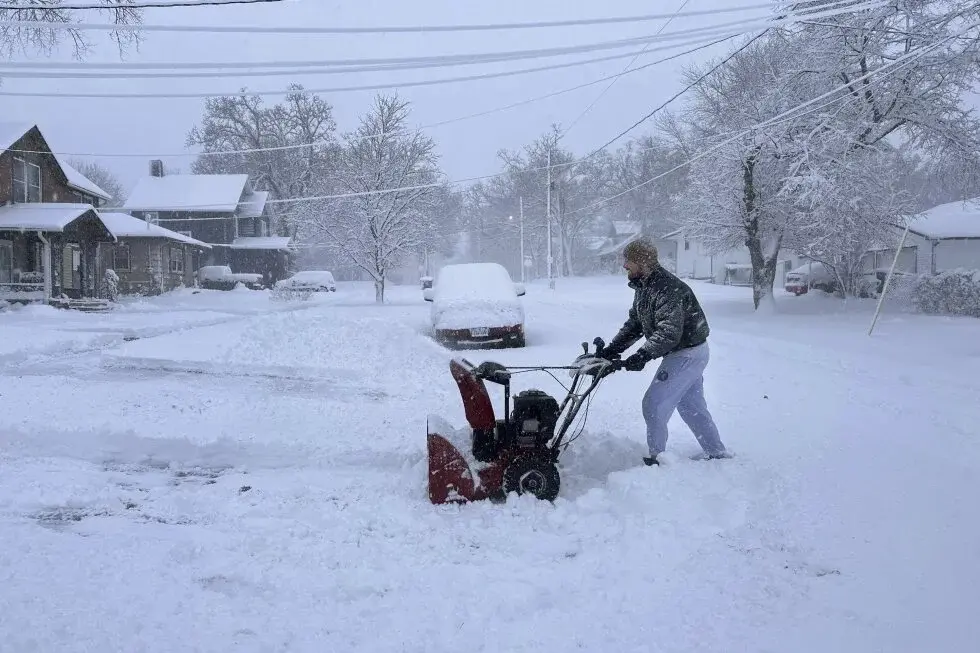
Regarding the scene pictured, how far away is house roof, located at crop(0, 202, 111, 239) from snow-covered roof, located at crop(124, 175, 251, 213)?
1797 cm

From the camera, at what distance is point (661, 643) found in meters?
2.63

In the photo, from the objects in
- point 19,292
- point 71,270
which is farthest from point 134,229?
point 19,292

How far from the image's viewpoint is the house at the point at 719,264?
45.5 m

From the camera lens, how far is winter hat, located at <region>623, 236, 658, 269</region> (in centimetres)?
459

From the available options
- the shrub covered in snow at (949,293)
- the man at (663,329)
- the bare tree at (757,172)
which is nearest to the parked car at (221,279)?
the bare tree at (757,172)

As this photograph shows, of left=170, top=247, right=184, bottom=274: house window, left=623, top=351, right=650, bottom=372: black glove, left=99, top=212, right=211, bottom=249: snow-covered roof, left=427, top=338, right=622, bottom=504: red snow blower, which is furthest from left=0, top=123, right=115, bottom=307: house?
left=623, top=351, right=650, bottom=372: black glove

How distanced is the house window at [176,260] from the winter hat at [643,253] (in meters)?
37.3

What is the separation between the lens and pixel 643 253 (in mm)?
4609

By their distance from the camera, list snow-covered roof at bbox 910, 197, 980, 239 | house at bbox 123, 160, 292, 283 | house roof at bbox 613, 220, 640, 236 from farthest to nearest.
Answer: house roof at bbox 613, 220, 640, 236
house at bbox 123, 160, 292, 283
snow-covered roof at bbox 910, 197, 980, 239

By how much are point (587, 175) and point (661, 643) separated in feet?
191

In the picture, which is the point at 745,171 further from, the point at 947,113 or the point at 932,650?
the point at 932,650

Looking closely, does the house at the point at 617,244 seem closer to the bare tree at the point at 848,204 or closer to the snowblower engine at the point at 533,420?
the bare tree at the point at 848,204

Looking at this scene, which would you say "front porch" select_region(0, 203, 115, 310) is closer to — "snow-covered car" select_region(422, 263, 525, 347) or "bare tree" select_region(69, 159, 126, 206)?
"snow-covered car" select_region(422, 263, 525, 347)

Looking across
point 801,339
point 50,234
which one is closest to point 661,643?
point 801,339
